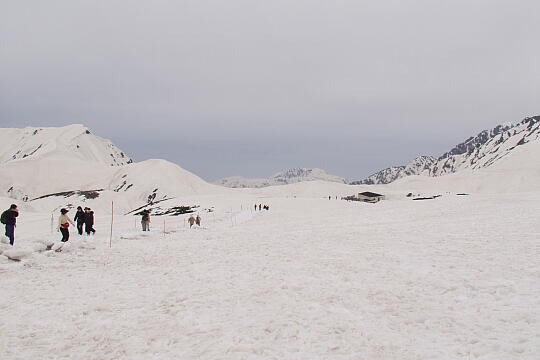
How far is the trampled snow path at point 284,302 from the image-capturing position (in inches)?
352

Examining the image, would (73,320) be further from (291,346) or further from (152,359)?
(291,346)

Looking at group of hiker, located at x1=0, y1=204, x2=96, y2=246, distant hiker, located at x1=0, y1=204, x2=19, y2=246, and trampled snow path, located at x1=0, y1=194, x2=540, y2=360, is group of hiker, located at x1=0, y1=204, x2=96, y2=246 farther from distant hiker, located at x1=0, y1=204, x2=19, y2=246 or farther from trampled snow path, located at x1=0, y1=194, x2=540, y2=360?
trampled snow path, located at x1=0, y1=194, x2=540, y2=360

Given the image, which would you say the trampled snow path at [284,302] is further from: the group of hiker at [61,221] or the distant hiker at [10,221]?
the distant hiker at [10,221]

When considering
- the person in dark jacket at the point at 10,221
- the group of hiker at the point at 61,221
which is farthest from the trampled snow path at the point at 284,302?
the person in dark jacket at the point at 10,221

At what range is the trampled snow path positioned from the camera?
8.95 meters

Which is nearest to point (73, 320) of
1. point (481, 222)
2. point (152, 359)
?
point (152, 359)

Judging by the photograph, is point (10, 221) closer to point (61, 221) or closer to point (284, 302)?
point (61, 221)

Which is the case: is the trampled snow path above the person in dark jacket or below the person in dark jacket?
below

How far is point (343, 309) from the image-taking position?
11.3 meters

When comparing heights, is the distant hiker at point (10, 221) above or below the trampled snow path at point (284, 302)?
above

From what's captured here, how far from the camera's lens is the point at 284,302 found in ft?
39.4

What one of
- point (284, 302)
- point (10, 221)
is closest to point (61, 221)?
point (10, 221)

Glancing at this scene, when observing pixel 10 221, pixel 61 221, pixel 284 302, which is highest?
pixel 10 221

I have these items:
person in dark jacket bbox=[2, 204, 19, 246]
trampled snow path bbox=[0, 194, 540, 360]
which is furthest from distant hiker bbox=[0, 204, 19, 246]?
trampled snow path bbox=[0, 194, 540, 360]
